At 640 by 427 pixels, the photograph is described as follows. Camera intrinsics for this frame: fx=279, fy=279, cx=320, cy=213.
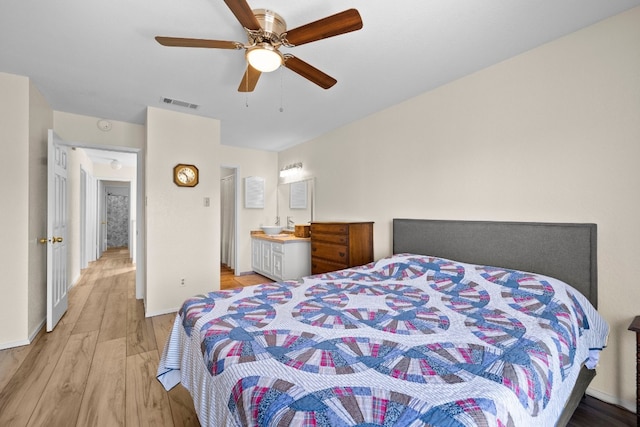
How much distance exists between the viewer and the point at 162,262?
11.0 feet

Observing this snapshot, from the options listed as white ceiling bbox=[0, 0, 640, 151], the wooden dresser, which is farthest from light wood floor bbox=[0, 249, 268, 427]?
white ceiling bbox=[0, 0, 640, 151]

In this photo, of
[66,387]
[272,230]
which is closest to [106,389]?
[66,387]

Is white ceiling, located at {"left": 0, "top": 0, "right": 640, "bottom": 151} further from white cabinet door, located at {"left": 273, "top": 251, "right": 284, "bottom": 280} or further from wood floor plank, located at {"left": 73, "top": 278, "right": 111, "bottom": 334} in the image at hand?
wood floor plank, located at {"left": 73, "top": 278, "right": 111, "bottom": 334}

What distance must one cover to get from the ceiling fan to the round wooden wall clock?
2.05 m

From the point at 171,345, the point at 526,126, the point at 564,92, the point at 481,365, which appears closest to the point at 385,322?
the point at 481,365

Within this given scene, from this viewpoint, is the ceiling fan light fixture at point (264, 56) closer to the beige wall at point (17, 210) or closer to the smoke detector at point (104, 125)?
the beige wall at point (17, 210)

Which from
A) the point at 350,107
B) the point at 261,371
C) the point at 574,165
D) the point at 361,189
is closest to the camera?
the point at 261,371

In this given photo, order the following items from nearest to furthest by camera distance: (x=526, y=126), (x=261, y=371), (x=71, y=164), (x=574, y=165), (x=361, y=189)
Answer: (x=261, y=371), (x=574, y=165), (x=526, y=126), (x=361, y=189), (x=71, y=164)

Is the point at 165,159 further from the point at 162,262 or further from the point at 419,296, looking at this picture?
the point at 419,296

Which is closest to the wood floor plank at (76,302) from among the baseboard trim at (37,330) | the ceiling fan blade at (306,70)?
the baseboard trim at (37,330)

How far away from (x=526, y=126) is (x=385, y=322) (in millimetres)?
1922

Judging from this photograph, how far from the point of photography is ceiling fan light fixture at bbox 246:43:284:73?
5.36 feet

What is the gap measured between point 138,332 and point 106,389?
3.30 feet

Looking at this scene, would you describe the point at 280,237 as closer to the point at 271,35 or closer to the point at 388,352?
the point at 271,35
